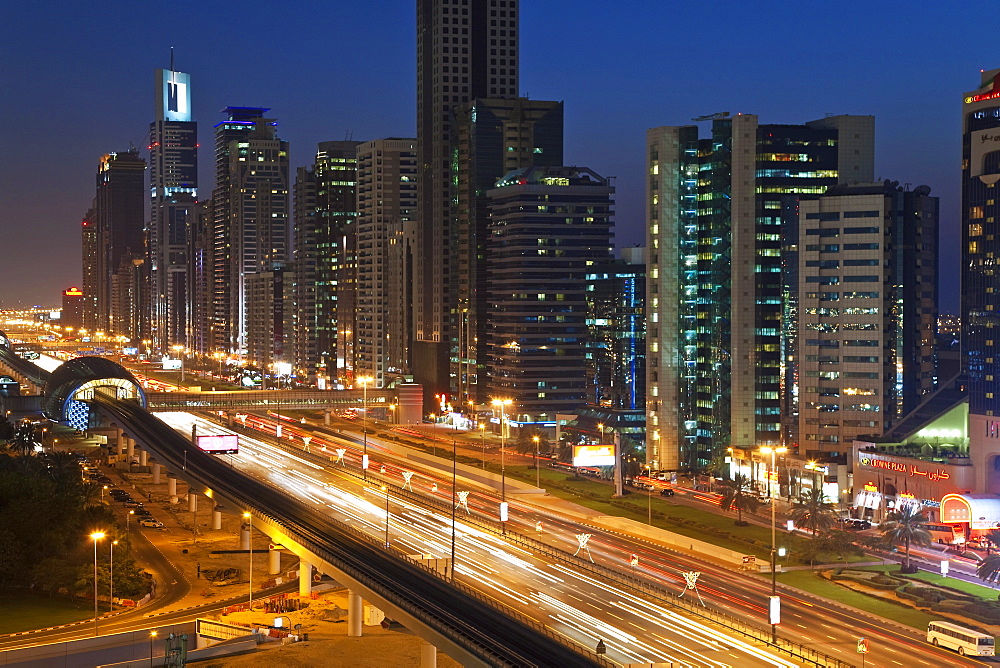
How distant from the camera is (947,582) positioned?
285 ft

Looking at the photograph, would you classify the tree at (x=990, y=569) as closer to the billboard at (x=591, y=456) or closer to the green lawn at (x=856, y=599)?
the green lawn at (x=856, y=599)

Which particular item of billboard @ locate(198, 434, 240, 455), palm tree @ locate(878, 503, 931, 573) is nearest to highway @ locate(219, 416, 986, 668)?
palm tree @ locate(878, 503, 931, 573)

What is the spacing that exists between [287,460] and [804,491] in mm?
63137

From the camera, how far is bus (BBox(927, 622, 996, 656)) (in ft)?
218

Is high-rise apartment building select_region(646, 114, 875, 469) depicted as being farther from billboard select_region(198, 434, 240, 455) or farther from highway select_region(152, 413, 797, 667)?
billboard select_region(198, 434, 240, 455)

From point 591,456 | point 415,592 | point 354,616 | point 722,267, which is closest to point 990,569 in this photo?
point 415,592

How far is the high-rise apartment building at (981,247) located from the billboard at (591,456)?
38.0m

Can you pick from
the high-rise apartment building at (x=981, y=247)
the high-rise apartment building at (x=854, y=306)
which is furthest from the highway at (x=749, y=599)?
the high-rise apartment building at (x=854, y=306)

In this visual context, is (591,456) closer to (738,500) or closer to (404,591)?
(738,500)

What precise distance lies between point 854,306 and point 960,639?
3044 inches

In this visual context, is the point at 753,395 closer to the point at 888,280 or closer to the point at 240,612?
the point at 888,280

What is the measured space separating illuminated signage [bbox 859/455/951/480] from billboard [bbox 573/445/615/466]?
89.3 feet

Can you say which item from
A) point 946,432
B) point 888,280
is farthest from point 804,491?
point 888,280

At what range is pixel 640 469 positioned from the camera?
142 m
